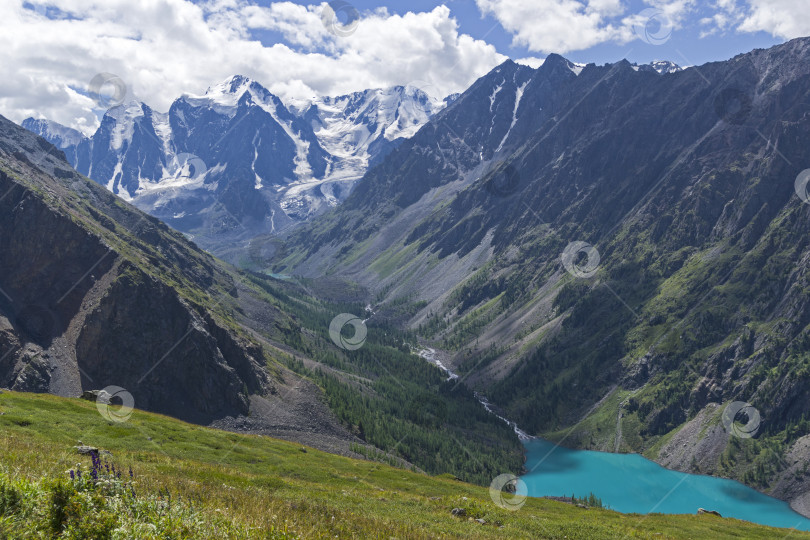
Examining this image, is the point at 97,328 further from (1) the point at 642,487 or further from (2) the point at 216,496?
(1) the point at 642,487

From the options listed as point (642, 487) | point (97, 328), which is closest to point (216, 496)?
point (97, 328)

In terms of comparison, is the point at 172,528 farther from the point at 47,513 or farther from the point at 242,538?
the point at 47,513

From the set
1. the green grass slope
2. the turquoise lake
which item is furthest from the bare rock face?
the turquoise lake

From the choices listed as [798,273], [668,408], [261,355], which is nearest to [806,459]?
[668,408]

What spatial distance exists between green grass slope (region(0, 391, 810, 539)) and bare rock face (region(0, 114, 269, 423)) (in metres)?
25.7

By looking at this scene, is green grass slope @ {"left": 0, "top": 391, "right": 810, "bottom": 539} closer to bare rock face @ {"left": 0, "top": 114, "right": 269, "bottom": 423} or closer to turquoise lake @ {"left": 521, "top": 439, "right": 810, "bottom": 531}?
bare rock face @ {"left": 0, "top": 114, "right": 269, "bottom": 423}

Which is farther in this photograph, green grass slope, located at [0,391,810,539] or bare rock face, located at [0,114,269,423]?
bare rock face, located at [0,114,269,423]

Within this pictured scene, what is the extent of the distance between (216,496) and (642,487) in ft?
449

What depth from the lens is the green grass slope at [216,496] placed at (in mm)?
11461

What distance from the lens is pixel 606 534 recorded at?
35.2 metres

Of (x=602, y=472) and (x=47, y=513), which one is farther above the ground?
(x=602, y=472)

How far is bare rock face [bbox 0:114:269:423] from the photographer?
289 ft

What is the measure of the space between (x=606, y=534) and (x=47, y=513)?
35733 millimetres

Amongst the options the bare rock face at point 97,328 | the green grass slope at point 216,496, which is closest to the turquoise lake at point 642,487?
the green grass slope at point 216,496
